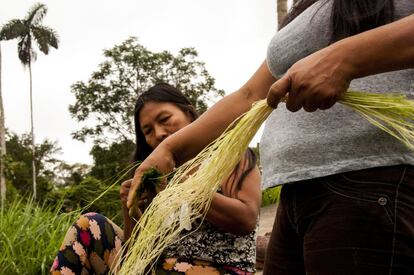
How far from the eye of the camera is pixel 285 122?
150cm

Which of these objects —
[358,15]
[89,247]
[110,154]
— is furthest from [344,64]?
[110,154]

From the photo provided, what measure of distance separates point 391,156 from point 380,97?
5.5 inches

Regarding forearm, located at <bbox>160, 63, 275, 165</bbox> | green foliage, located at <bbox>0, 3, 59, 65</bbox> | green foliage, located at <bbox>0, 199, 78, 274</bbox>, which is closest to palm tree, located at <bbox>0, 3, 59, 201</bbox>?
green foliage, located at <bbox>0, 3, 59, 65</bbox>

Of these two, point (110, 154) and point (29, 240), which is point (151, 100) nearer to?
point (29, 240)

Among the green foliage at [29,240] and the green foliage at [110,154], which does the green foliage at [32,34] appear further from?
the green foliage at [29,240]

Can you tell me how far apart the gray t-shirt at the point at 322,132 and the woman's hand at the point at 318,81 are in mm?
178

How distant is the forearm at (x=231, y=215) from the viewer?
90.5 inches

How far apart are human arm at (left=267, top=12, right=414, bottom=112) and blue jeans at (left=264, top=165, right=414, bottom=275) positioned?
226mm

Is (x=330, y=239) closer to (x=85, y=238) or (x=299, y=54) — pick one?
(x=299, y=54)

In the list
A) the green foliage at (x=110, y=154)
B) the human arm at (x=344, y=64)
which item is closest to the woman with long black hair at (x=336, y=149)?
the human arm at (x=344, y=64)

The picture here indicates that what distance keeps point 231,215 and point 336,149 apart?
100 cm

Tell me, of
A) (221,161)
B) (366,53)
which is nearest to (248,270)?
(221,161)

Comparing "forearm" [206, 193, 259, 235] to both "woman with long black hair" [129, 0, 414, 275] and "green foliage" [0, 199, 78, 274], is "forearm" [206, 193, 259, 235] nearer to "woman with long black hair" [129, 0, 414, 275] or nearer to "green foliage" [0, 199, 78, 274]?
"woman with long black hair" [129, 0, 414, 275]

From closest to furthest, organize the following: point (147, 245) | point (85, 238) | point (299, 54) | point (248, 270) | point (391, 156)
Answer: point (391, 156)
point (299, 54)
point (147, 245)
point (248, 270)
point (85, 238)
